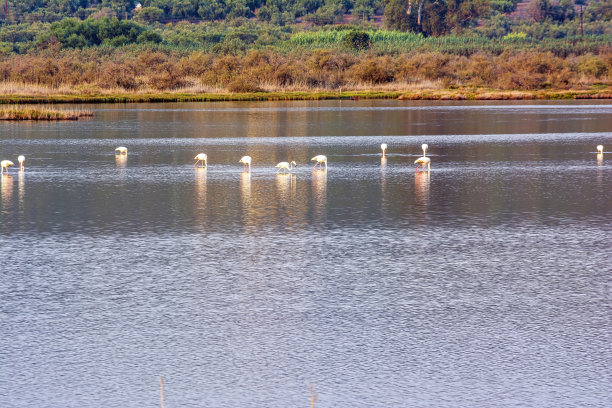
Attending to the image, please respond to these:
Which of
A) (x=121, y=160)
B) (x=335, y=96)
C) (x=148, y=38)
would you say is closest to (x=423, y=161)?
(x=121, y=160)

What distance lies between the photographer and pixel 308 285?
1404 centimetres

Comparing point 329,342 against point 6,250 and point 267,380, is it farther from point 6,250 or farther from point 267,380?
point 6,250

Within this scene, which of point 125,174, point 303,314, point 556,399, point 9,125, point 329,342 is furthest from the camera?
point 9,125

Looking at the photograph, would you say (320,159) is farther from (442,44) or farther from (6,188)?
(442,44)

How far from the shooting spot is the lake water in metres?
9.95

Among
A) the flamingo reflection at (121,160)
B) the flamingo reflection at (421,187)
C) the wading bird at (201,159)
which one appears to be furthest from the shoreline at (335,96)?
the flamingo reflection at (421,187)

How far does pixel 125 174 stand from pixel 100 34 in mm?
115863

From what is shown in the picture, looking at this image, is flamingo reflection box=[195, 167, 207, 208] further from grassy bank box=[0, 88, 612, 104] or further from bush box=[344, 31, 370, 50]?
bush box=[344, 31, 370, 50]

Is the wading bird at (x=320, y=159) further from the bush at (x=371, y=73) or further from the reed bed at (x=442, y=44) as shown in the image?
the reed bed at (x=442, y=44)

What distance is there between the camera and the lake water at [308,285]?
9953 millimetres

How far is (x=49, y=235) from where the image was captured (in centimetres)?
1825

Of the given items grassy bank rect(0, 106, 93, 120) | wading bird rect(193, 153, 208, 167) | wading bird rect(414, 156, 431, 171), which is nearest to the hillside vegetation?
grassy bank rect(0, 106, 93, 120)

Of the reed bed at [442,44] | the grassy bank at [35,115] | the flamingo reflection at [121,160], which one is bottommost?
the flamingo reflection at [121,160]

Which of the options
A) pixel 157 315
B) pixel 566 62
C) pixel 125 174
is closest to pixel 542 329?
pixel 157 315
